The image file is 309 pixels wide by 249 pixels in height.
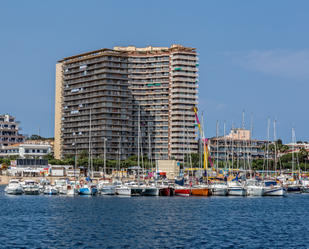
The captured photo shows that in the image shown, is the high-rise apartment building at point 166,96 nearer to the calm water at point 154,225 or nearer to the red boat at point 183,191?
the red boat at point 183,191

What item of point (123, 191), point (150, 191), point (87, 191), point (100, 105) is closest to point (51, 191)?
point (87, 191)

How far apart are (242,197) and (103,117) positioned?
309ft

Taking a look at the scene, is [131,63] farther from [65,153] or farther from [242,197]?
[242,197]

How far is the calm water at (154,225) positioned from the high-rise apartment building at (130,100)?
107203mm

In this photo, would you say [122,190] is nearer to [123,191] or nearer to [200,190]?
[123,191]

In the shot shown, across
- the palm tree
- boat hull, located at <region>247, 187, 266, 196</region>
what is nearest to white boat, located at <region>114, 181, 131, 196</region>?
boat hull, located at <region>247, 187, 266, 196</region>

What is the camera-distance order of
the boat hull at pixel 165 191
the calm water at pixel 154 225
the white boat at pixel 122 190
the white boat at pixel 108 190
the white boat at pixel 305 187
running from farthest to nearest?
the white boat at pixel 305 187, the white boat at pixel 108 190, the white boat at pixel 122 190, the boat hull at pixel 165 191, the calm water at pixel 154 225

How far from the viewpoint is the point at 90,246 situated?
134 feet

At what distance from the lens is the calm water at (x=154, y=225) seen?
42.9 metres

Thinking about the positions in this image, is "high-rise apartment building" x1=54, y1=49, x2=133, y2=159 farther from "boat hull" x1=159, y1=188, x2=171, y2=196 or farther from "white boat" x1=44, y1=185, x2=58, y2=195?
"boat hull" x1=159, y1=188, x2=171, y2=196

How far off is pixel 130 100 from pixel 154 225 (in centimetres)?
14415

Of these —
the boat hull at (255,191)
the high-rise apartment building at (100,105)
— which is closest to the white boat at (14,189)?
the boat hull at (255,191)

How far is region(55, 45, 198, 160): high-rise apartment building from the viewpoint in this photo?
610 feet

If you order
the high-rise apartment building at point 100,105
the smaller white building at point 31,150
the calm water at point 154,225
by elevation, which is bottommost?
the calm water at point 154,225
